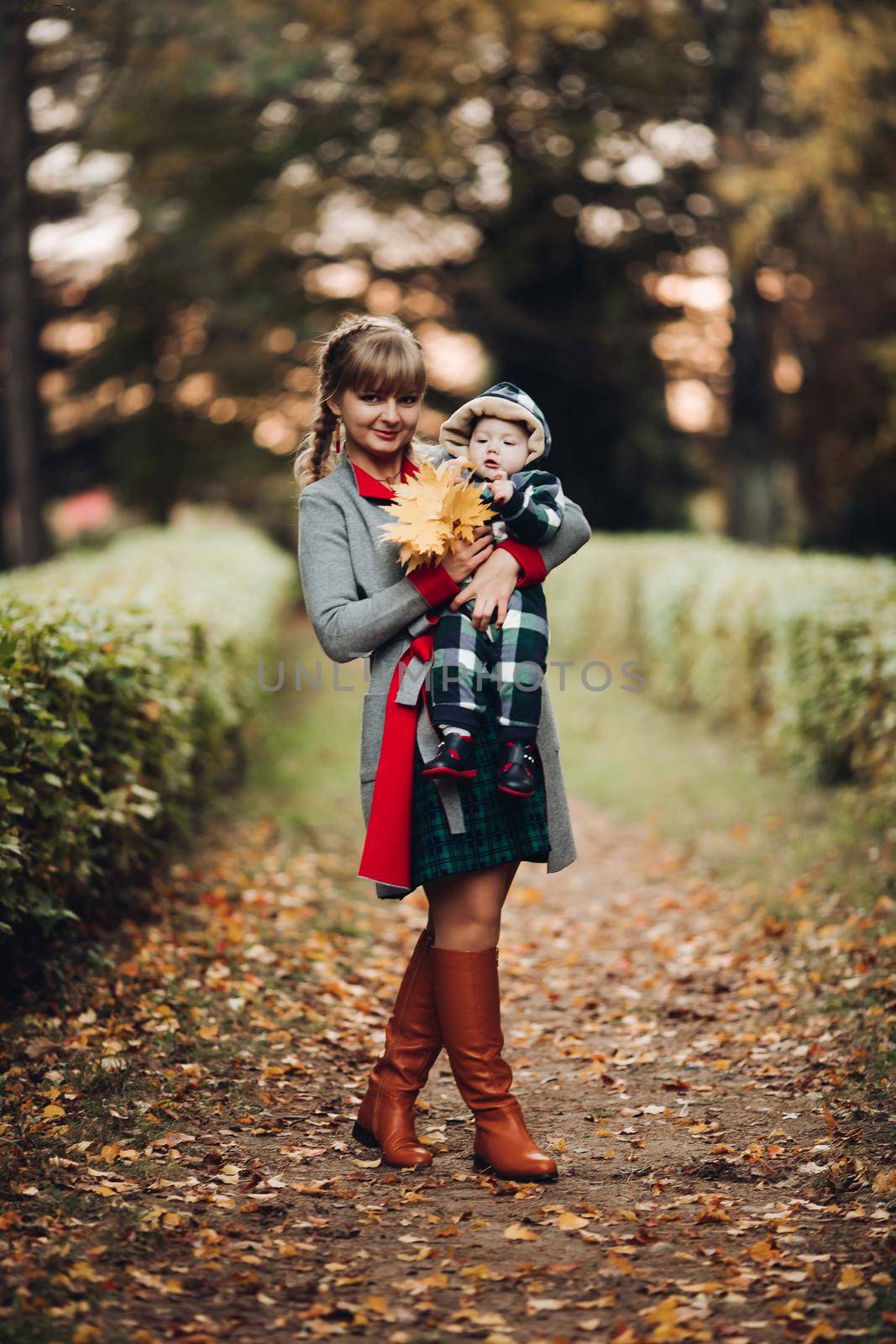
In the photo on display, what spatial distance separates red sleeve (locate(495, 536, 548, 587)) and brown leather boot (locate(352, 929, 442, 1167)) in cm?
104

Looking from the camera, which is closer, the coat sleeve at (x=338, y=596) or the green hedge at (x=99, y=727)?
the coat sleeve at (x=338, y=596)

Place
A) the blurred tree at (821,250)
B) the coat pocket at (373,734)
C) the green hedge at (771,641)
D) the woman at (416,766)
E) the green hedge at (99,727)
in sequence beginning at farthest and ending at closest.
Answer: the blurred tree at (821,250), the green hedge at (771,641), the green hedge at (99,727), the coat pocket at (373,734), the woman at (416,766)

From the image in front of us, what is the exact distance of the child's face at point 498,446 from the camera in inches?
133

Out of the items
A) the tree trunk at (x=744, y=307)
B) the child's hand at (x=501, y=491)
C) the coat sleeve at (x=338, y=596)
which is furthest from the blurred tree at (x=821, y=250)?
the coat sleeve at (x=338, y=596)

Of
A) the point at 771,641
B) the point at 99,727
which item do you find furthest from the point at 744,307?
the point at 99,727

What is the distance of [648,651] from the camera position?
42.6 feet

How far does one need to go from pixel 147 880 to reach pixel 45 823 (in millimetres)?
1614

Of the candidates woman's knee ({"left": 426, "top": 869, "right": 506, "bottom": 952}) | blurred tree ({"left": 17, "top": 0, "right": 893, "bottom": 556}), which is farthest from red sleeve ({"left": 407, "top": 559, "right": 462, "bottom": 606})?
blurred tree ({"left": 17, "top": 0, "right": 893, "bottom": 556})

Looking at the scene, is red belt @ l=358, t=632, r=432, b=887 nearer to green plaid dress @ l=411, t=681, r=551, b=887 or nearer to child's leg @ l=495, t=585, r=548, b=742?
green plaid dress @ l=411, t=681, r=551, b=887

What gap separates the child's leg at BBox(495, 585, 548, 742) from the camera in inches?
128

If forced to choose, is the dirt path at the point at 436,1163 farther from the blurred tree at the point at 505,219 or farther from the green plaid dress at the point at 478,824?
the blurred tree at the point at 505,219

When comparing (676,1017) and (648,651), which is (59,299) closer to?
(648,651)

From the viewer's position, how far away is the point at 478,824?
10.9 ft

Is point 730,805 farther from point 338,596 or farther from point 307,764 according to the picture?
point 338,596
